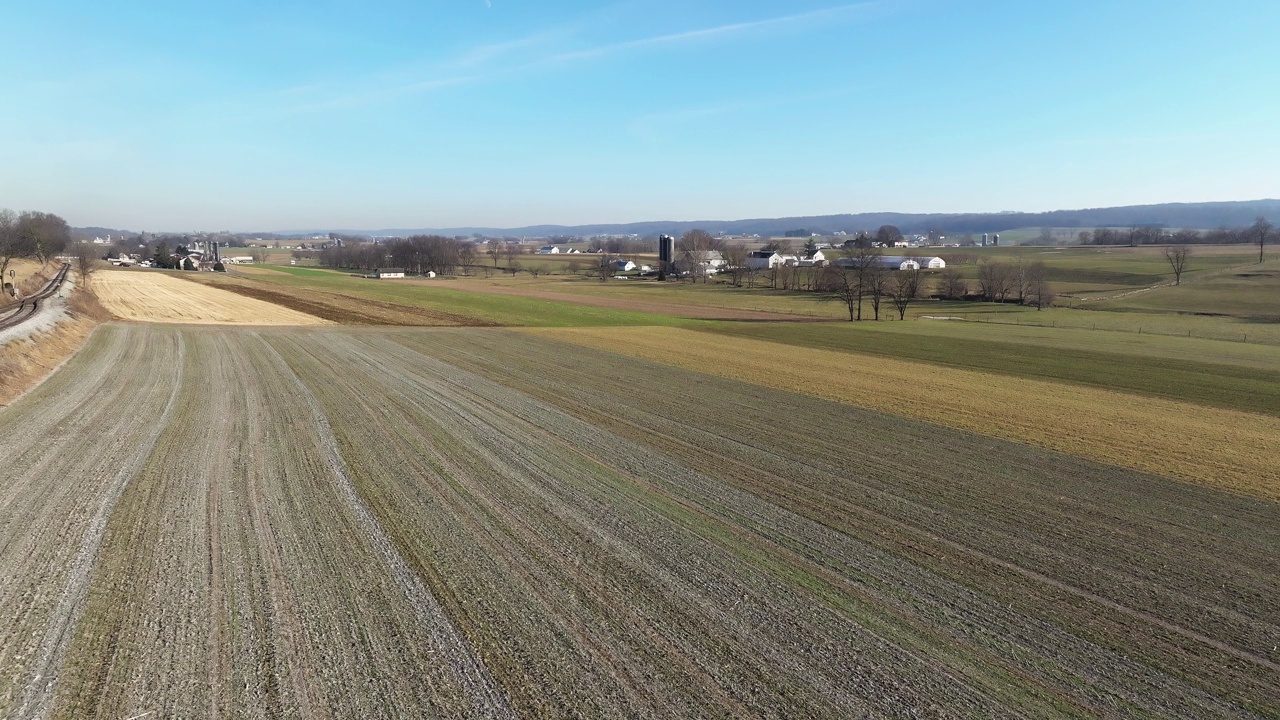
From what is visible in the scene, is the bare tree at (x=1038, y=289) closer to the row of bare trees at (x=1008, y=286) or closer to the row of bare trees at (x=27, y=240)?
the row of bare trees at (x=1008, y=286)

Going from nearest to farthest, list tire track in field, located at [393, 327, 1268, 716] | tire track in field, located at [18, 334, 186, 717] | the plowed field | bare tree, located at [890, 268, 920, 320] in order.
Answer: tire track in field, located at [18, 334, 186, 717]
the plowed field
tire track in field, located at [393, 327, 1268, 716]
bare tree, located at [890, 268, 920, 320]

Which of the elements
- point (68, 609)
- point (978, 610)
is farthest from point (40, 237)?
point (978, 610)

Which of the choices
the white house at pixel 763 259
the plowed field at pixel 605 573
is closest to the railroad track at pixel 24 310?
the plowed field at pixel 605 573

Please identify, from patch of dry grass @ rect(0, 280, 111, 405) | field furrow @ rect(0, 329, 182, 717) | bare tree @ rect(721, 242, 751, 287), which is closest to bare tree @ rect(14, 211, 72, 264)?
patch of dry grass @ rect(0, 280, 111, 405)

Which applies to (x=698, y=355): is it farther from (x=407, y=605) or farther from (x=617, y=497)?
(x=407, y=605)

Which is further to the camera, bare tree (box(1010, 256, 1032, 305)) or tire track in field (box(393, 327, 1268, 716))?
bare tree (box(1010, 256, 1032, 305))

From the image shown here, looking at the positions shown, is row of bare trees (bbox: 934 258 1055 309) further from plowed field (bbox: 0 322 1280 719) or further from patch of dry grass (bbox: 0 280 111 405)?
patch of dry grass (bbox: 0 280 111 405)
